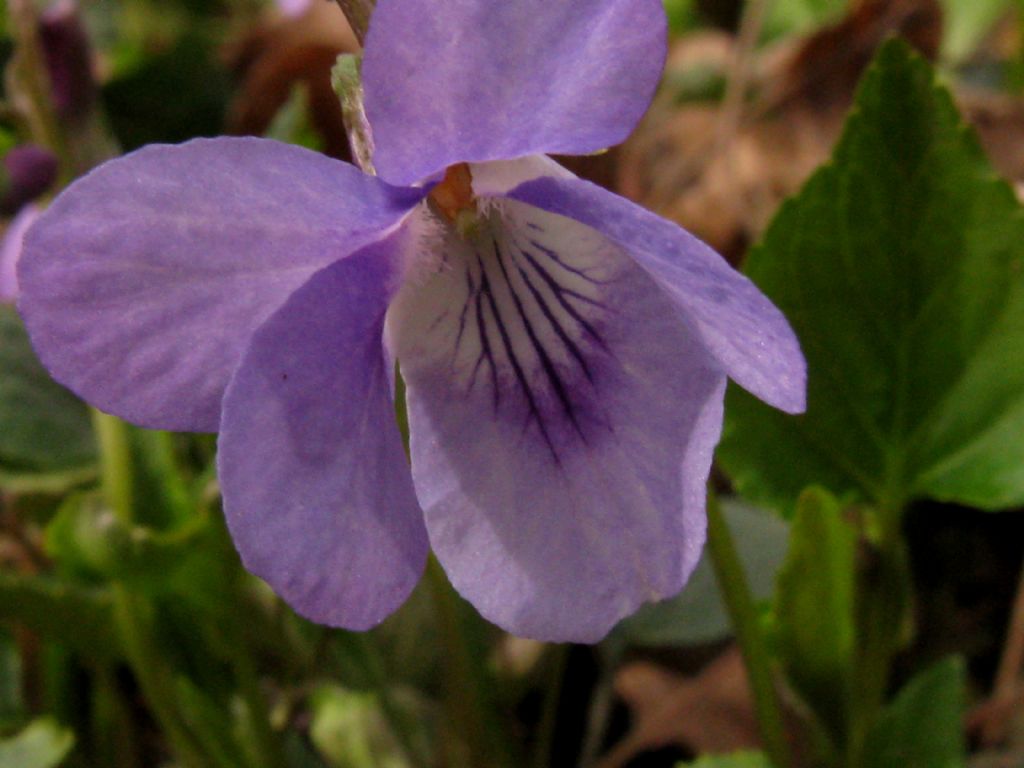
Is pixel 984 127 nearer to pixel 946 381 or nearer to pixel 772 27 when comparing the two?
pixel 772 27

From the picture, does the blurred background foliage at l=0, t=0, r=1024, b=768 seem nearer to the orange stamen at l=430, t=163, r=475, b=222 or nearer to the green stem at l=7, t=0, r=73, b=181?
the green stem at l=7, t=0, r=73, b=181

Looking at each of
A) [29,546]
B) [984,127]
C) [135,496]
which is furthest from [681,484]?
[984,127]

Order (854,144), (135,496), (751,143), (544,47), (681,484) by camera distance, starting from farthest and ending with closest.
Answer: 1. (751,143)
2. (135,496)
3. (854,144)
4. (681,484)
5. (544,47)

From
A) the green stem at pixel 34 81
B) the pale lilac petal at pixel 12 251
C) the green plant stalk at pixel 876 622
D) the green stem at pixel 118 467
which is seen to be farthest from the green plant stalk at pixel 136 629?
the green plant stalk at pixel 876 622

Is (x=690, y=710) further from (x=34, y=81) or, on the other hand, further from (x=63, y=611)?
(x=34, y=81)

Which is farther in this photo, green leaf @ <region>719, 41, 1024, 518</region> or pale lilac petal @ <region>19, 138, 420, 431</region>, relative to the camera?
green leaf @ <region>719, 41, 1024, 518</region>

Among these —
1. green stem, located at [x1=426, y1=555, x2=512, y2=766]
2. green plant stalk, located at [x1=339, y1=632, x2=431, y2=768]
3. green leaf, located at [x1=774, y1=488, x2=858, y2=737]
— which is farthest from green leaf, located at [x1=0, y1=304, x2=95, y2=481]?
green leaf, located at [x1=774, y1=488, x2=858, y2=737]

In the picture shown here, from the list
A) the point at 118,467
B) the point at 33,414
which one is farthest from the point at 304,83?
the point at 118,467
